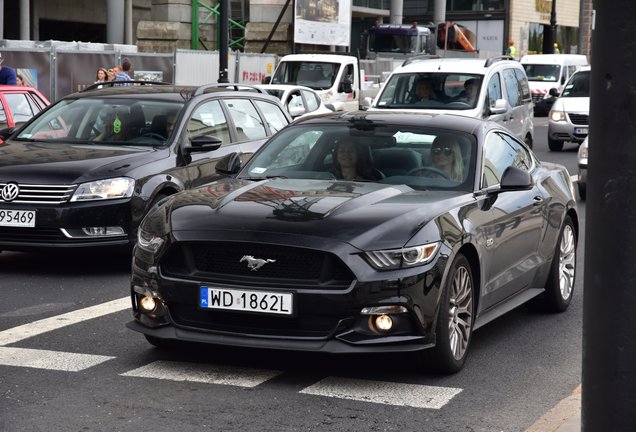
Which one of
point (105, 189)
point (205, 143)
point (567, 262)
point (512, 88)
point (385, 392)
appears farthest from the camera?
point (512, 88)

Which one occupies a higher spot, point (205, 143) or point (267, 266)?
point (205, 143)

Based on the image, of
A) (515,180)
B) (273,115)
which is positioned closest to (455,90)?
(273,115)

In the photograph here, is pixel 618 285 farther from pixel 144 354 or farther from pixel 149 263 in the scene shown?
pixel 144 354

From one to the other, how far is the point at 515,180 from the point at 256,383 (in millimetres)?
2091

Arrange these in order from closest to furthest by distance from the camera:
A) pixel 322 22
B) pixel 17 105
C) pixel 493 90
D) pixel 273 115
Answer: pixel 273 115, pixel 17 105, pixel 493 90, pixel 322 22

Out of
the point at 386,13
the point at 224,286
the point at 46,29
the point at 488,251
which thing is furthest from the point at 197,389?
the point at 386,13

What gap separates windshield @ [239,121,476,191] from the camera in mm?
7727

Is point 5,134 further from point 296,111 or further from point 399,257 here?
point 296,111

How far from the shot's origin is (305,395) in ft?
20.7

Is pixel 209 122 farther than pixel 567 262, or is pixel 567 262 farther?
pixel 209 122

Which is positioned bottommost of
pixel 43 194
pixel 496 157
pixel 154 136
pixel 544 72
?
pixel 544 72

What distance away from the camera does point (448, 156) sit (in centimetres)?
784

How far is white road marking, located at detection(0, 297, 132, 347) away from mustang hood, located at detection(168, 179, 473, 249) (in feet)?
4.50

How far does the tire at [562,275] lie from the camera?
8664 millimetres
